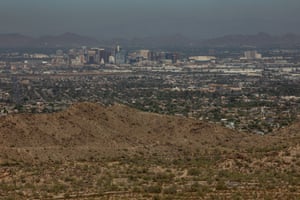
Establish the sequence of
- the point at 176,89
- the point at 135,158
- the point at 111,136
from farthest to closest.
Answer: the point at 176,89 < the point at 111,136 < the point at 135,158

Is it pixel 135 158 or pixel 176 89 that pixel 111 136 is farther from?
pixel 176 89

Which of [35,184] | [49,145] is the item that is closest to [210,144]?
[49,145]

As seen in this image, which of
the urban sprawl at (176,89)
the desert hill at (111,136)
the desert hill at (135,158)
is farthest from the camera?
the urban sprawl at (176,89)

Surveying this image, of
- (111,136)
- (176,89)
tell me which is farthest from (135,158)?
(176,89)

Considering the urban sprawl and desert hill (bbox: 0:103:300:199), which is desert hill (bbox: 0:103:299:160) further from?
the urban sprawl

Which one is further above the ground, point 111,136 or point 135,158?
point 135,158

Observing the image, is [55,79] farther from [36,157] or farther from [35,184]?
[35,184]

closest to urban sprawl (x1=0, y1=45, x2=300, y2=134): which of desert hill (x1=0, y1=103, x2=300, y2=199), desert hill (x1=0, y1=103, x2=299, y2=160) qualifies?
desert hill (x1=0, y1=103, x2=299, y2=160)

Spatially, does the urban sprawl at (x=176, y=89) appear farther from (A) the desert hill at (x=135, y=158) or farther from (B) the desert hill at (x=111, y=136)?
(A) the desert hill at (x=135, y=158)

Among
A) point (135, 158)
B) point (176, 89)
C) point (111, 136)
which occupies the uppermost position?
point (135, 158)

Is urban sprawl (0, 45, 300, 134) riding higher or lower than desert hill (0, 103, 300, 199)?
lower

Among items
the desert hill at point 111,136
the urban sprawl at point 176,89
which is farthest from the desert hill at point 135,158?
the urban sprawl at point 176,89

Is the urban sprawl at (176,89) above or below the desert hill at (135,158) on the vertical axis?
below
